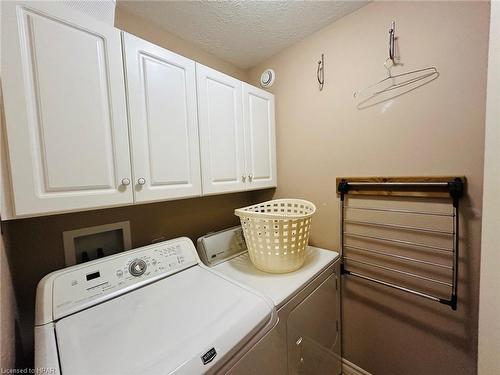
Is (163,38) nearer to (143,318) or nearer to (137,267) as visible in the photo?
(137,267)

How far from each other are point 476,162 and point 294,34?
1.36 m

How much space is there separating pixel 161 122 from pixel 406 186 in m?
1.39

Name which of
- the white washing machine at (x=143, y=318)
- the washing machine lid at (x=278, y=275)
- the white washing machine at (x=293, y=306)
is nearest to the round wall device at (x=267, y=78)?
the white washing machine at (x=293, y=306)

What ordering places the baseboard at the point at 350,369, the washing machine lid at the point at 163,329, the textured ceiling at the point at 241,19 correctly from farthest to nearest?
the baseboard at the point at 350,369 → the textured ceiling at the point at 241,19 → the washing machine lid at the point at 163,329

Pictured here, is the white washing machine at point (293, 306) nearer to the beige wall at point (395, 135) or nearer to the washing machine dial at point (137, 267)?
the beige wall at point (395, 135)

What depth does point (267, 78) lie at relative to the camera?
5.87 ft

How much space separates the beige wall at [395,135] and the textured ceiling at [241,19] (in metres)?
0.12

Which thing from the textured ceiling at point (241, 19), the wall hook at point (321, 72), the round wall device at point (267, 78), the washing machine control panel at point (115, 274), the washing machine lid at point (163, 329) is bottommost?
the washing machine lid at point (163, 329)

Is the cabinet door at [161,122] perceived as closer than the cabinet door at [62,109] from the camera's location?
No

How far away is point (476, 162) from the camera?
3.20ft

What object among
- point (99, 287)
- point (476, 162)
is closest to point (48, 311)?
point (99, 287)

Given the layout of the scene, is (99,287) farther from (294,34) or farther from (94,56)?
(294,34)

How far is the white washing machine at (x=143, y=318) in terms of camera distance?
589 millimetres

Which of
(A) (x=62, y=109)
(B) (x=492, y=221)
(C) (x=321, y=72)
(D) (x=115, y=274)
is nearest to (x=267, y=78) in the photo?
(C) (x=321, y=72)
